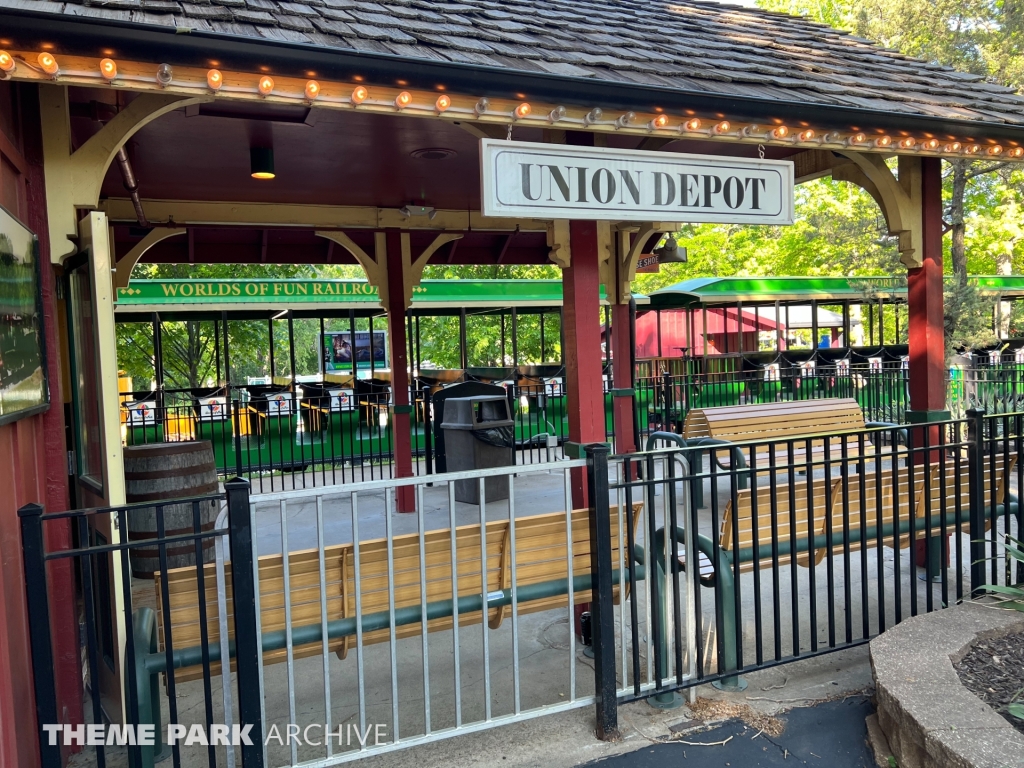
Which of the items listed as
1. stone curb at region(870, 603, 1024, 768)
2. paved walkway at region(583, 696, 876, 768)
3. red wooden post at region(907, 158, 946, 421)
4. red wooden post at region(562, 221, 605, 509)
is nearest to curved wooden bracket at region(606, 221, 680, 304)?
red wooden post at region(907, 158, 946, 421)

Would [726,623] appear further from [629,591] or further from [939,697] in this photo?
[939,697]

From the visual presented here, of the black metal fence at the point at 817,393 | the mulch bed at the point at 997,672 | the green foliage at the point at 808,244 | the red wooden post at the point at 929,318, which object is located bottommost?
the mulch bed at the point at 997,672

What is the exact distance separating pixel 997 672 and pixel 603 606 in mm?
1716

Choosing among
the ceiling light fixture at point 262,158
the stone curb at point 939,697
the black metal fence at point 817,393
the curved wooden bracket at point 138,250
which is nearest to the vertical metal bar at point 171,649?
the stone curb at point 939,697

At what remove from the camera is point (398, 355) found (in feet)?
25.3

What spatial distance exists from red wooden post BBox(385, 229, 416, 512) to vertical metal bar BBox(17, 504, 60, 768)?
5309 mm

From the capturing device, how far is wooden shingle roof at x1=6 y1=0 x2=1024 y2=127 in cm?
304

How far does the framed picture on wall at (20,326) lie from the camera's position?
8.11 feet

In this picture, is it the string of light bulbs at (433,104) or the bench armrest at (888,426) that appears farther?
the bench armrest at (888,426)

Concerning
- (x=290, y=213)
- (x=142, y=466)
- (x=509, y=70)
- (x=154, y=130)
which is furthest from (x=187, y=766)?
(x=290, y=213)

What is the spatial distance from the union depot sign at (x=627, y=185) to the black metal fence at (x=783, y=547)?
1.25 m

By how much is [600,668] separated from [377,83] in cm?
271

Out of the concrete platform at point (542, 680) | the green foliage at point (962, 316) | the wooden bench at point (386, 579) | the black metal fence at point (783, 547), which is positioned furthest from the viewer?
the green foliage at point (962, 316)

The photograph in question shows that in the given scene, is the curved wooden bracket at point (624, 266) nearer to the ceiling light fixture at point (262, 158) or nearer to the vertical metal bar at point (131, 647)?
the ceiling light fixture at point (262, 158)
